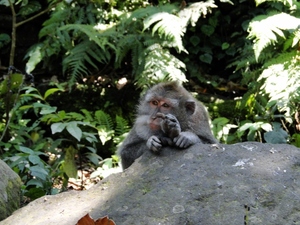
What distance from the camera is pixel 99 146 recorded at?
6.97 metres

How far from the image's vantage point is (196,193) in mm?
3221

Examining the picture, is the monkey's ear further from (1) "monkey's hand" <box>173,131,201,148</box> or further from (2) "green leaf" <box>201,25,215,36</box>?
(2) "green leaf" <box>201,25,215,36</box>

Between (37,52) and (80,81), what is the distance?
835mm

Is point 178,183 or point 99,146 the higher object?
point 178,183

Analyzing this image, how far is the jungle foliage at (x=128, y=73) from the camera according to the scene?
18.9 ft

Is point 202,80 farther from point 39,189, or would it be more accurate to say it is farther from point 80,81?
point 39,189

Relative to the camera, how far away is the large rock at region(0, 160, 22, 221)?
12.6 ft

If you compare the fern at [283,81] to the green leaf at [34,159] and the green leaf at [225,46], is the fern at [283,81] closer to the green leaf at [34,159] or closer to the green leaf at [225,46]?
the green leaf at [225,46]

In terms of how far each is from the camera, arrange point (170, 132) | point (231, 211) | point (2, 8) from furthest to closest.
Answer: point (2, 8), point (170, 132), point (231, 211)

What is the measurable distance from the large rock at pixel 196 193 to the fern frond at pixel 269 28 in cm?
276

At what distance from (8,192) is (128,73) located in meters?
4.36

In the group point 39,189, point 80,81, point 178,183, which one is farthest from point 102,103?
point 178,183

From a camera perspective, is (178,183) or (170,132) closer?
(178,183)

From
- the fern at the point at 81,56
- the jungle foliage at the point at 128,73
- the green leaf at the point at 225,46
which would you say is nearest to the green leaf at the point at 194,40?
the jungle foliage at the point at 128,73
